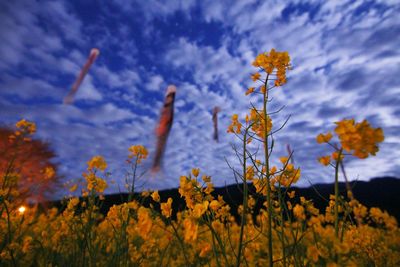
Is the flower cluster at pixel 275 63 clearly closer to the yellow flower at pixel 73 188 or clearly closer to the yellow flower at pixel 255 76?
the yellow flower at pixel 255 76

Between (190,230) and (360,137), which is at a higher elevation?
(360,137)

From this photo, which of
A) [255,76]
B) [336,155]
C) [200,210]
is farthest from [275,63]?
[200,210]

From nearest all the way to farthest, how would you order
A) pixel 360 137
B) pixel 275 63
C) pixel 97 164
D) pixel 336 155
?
pixel 360 137, pixel 336 155, pixel 275 63, pixel 97 164

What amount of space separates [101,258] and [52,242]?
2.34 ft

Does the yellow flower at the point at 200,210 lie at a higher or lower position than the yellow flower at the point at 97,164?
lower

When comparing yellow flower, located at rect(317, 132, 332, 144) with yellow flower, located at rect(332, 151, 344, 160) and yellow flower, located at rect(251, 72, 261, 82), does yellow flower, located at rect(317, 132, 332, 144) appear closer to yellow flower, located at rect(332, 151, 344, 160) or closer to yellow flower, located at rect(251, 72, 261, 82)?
yellow flower, located at rect(332, 151, 344, 160)

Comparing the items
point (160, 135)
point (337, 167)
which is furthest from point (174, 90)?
point (337, 167)

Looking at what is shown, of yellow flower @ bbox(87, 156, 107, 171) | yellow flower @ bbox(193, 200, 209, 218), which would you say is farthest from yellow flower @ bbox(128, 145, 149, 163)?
yellow flower @ bbox(193, 200, 209, 218)

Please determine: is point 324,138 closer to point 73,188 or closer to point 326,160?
point 326,160

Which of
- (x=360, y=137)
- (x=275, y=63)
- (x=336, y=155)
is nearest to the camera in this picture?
(x=360, y=137)

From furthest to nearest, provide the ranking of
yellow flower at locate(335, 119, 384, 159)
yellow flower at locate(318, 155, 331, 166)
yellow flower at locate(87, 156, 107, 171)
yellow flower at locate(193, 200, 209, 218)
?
yellow flower at locate(87, 156, 107, 171)
yellow flower at locate(318, 155, 331, 166)
yellow flower at locate(193, 200, 209, 218)
yellow flower at locate(335, 119, 384, 159)

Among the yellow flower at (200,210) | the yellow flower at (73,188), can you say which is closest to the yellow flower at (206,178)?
the yellow flower at (200,210)

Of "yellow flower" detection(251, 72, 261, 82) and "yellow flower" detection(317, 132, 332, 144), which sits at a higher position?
"yellow flower" detection(251, 72, 261, 82)

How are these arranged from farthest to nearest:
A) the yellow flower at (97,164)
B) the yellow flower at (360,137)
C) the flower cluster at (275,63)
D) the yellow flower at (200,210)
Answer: the yellow flower at (97,164)
the flower cluster at (275,63)
the yellow flower at (200,210)
the yellow flower at (360,137)
